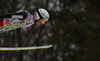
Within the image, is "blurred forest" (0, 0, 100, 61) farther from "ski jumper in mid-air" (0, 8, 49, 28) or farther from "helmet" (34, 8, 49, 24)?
"helmet" (34, 8, 49, 24)

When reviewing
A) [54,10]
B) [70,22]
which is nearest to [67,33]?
[70,22]

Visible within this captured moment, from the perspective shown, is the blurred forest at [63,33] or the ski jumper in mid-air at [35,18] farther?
the blurred forest at [63,33]

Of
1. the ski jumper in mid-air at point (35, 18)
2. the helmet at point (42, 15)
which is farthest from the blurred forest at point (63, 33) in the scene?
the helmet at point (42, 15)

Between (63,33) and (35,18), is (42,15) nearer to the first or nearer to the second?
(35,18)

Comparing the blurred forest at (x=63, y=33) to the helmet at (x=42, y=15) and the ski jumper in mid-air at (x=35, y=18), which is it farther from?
the helmet at (x=42, y=15)

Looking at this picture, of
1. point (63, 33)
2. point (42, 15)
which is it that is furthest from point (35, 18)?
point (63, 33)

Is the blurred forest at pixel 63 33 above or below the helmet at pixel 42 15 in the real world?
below

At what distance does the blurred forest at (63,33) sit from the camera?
10.5 meters

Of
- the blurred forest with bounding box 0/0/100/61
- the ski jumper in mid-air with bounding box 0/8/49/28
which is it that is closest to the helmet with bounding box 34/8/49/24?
the ski jumper in mid-air with bounding box 0/8/49/28

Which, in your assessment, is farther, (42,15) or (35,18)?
(35,18)

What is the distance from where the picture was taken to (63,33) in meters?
10.9

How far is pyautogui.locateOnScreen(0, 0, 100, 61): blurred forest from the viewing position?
10.5 meters

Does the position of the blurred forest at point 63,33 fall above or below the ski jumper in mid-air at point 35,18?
below

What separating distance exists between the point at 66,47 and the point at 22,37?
7.71ft
